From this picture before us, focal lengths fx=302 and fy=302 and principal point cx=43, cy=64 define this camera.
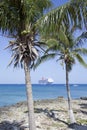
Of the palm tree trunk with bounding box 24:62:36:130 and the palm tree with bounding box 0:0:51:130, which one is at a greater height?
the palm tree with bounding box 0:0:51:130

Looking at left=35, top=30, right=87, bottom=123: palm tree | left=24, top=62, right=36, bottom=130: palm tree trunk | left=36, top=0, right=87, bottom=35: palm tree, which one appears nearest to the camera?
left=36, top=0, right=87, bottom=35: palm tree

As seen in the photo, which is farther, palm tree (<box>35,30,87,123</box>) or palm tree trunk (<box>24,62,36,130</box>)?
palm tree (<box>35,30,87,123</box>)

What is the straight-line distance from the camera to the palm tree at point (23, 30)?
13625mm

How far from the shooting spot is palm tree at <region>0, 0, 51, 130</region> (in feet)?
44.7

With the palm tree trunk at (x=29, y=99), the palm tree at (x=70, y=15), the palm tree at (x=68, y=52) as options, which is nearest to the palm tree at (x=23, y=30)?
the palm tree trunk at (x=29, y=99)

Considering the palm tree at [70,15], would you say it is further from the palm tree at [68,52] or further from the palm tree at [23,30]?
the palm tree at [68,52]

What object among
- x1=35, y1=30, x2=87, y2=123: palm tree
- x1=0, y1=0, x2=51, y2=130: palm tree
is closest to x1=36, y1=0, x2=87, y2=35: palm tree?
x1=0, y1=0, x2=51, y2=130: palm tree

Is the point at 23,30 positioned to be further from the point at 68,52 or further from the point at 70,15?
the point at 68,52

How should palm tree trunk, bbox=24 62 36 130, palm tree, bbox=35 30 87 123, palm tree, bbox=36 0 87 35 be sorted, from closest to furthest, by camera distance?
palm tree, bbox=36 0 87 35 → palm tree trunk, bbox=24 62 36 130 → palm tree, bbox=35 30 87 123

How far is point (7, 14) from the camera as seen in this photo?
14.0 m

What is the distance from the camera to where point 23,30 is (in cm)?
1381

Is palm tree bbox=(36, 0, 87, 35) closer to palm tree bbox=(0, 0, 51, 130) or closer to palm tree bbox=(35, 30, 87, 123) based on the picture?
palm tree bbox=(0, 0, 51, 130)

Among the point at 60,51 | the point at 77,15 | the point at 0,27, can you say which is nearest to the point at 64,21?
the point at 77,15

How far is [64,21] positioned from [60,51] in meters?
8.92
